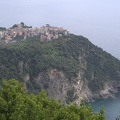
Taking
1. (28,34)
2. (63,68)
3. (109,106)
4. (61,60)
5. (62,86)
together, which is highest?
(28,34)

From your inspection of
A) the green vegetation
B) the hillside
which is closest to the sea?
the hillside

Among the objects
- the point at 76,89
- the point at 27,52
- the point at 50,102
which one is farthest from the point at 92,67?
the point at 50,102

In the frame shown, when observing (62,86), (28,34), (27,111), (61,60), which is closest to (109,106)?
(62,86)

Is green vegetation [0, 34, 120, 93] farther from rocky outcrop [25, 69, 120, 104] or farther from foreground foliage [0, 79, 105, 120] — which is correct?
foreground foliage [0, 79, 105, 120]

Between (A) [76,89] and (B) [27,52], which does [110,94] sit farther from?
(B) [27,52]

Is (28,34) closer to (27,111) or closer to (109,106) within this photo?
(109,106)

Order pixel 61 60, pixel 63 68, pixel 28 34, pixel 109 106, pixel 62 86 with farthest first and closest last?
pixel 28 34 < pixel 61 60 < pixel 109 106 < pixel 63 68 < pixel 62 86

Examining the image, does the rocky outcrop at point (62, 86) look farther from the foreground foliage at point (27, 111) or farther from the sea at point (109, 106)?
the foreground foliage at point (27, 111)
